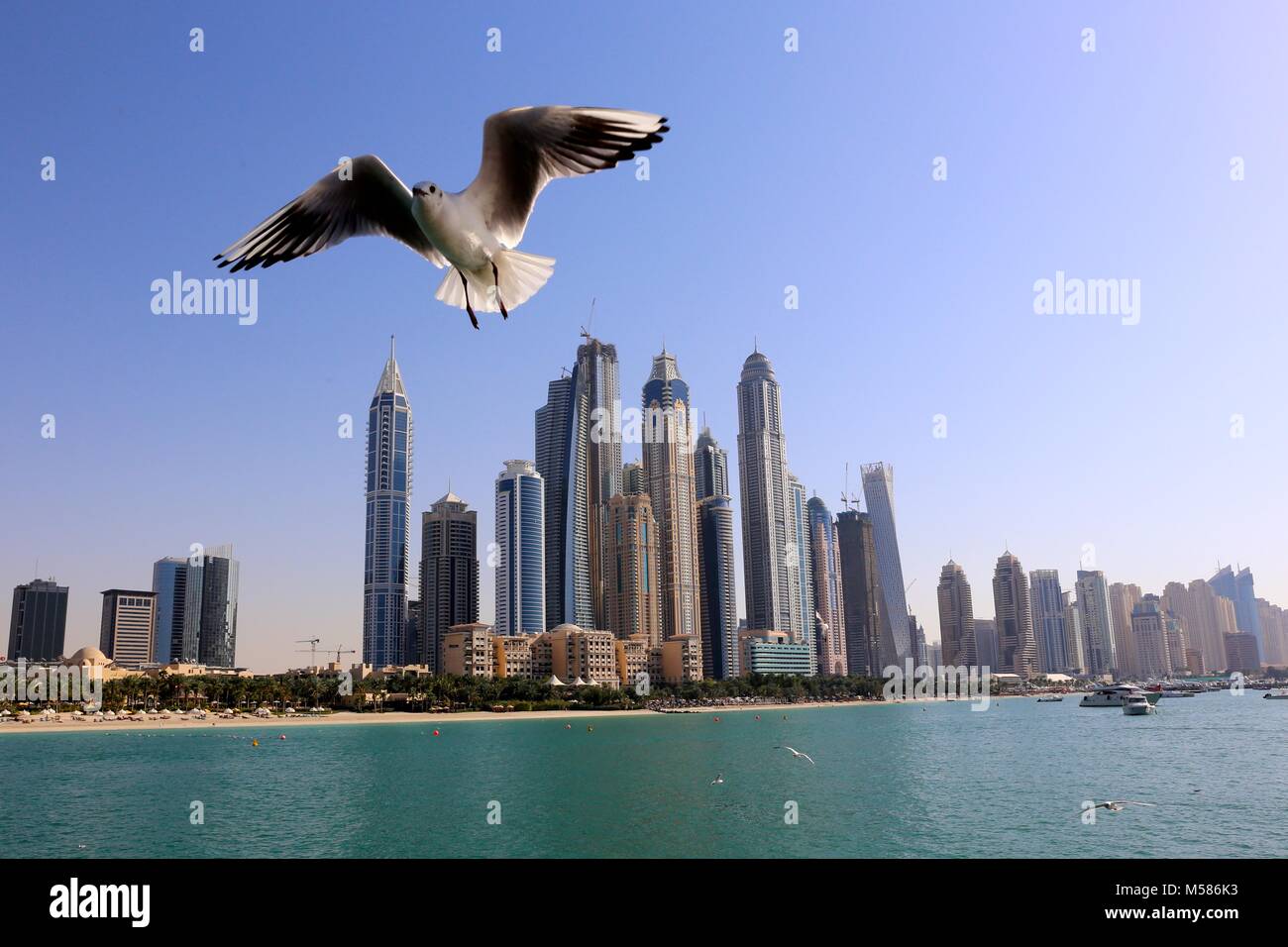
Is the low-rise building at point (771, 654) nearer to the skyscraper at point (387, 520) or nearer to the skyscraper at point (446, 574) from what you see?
the skyscraper at point (446, 574)

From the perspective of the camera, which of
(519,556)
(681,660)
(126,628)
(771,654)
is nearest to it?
(681,660)

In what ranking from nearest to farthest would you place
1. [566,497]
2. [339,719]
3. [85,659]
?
[339,719]
[85,659]
[566,497]

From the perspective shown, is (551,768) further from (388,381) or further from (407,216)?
(388,381)

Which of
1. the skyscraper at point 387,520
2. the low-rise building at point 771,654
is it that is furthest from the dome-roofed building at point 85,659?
the low-rise building at point 771,654

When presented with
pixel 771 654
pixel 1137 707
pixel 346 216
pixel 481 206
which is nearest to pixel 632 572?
pixel 771 654

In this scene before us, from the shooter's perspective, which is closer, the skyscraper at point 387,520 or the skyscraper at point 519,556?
the skyscraper at point 519,556

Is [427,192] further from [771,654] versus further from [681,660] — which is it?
[771,654]
